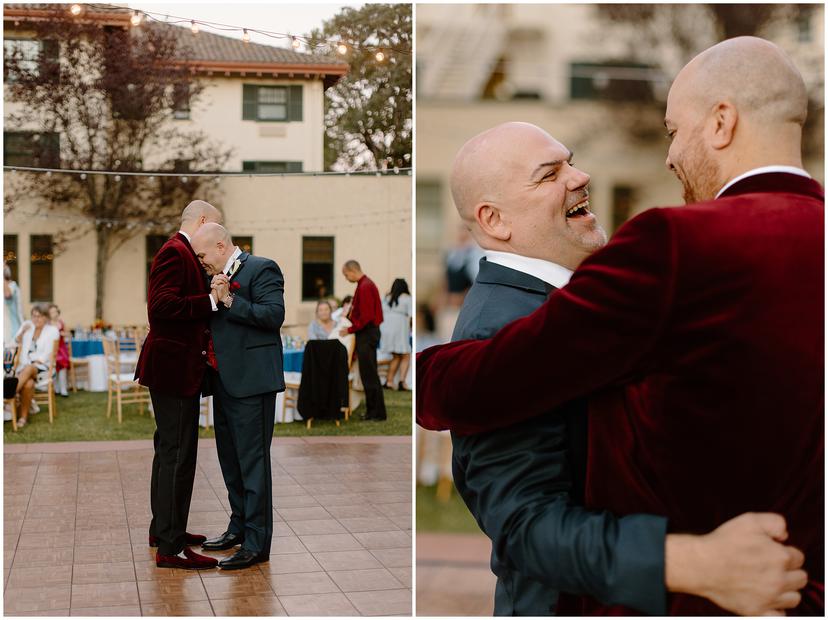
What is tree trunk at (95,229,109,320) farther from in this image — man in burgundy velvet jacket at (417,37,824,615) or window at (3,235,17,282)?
man in burgundy velvet jacket at (417,37,824,615)

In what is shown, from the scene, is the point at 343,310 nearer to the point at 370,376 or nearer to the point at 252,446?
the point at 370,376

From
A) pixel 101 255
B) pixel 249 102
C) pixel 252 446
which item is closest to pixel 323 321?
pixel 249 102

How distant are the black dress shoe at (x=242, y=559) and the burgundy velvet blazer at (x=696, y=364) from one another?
3152mm

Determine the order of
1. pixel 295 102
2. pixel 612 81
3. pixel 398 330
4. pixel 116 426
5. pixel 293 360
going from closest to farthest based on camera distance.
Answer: pixel 295 102 < pixel 293 360 < pixel 116 426 < pixel 398 330 < pixel 612 81

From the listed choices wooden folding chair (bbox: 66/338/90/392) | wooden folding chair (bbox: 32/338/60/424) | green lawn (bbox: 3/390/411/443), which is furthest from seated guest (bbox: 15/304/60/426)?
wooden folding chair (bbox: 66/338/90/392)

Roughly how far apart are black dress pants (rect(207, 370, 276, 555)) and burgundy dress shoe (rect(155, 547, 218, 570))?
0.61ft

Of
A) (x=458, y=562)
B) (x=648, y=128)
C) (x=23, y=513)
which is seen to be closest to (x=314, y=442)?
(x=458, y=562)

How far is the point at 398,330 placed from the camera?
1095 centimetres

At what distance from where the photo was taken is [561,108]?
42.7 ft

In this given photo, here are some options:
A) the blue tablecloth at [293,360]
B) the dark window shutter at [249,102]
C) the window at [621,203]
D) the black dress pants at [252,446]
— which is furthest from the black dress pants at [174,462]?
the window at [621,203]

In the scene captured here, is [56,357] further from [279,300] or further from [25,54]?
[279,300]

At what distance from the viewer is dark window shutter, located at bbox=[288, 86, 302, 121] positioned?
6207 mm

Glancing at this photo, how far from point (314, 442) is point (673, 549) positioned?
7.01 m

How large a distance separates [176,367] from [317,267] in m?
6.76
